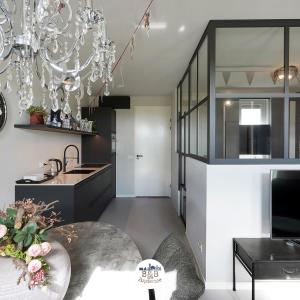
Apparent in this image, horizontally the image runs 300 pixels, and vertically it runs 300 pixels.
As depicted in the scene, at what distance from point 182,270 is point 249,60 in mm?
2845

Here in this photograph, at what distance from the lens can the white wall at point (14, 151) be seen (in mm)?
2682

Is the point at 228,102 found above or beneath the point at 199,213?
above

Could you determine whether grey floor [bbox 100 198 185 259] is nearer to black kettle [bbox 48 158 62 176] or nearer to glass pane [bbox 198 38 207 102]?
black kettle [bbox 48 158 62 176]

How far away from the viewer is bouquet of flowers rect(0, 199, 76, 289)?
94cm

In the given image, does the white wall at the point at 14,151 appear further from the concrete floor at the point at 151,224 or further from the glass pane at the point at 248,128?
the glass pane at the point at 248,128

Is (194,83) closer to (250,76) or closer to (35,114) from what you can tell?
(250,76)

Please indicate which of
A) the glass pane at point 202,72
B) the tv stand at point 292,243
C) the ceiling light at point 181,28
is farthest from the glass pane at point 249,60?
the tv stand at point 292,243

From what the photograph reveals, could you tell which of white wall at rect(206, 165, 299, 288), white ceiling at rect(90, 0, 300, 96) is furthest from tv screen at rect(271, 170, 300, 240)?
white ceiling at rect(90, 0, 300, 96)

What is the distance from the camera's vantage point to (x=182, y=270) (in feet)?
3.90

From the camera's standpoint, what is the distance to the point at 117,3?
87.0 inches

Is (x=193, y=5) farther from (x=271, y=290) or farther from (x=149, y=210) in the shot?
(x=149, y=210)

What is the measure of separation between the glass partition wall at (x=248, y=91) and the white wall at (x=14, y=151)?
2.11 m

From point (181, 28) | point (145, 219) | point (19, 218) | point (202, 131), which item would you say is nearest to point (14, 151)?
point (19, 218)

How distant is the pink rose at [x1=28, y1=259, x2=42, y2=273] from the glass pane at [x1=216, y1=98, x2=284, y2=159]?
2059 mm
